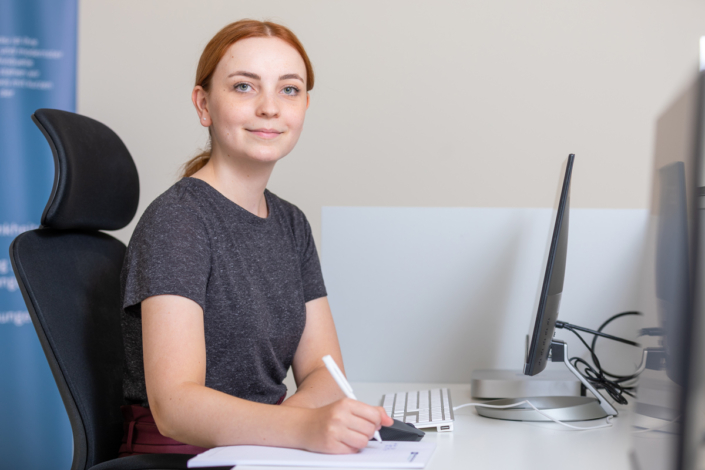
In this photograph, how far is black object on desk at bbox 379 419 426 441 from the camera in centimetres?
87

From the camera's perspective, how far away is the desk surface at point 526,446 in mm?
841

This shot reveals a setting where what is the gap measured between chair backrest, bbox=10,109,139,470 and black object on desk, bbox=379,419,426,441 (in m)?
0.48

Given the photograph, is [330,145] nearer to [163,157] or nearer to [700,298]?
[163,157]

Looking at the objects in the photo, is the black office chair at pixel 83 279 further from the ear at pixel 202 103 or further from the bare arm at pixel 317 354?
the bare arm at pixel 317 354

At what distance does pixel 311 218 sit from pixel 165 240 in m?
1.09

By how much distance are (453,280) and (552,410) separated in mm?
544

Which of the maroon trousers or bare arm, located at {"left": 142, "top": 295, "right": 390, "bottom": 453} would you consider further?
the maroon trousers

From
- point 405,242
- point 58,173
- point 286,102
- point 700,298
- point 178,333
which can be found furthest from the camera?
point 405,242

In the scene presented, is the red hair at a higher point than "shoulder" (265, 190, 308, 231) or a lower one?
higher

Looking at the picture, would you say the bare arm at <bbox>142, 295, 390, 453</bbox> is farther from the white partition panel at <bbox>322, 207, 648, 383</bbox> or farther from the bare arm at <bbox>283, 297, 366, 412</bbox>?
the white partition panel at <bbox>322, 207, 648, 383</bbox>

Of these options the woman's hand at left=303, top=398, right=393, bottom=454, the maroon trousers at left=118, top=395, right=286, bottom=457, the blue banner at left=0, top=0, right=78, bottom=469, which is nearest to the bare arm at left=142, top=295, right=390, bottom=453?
the woman's hand at left=303, top=398, right=393, bottom=454

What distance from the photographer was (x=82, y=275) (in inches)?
42.2

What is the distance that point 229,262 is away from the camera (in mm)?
1022

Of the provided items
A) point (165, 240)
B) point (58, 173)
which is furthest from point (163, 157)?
point (165, 240)
